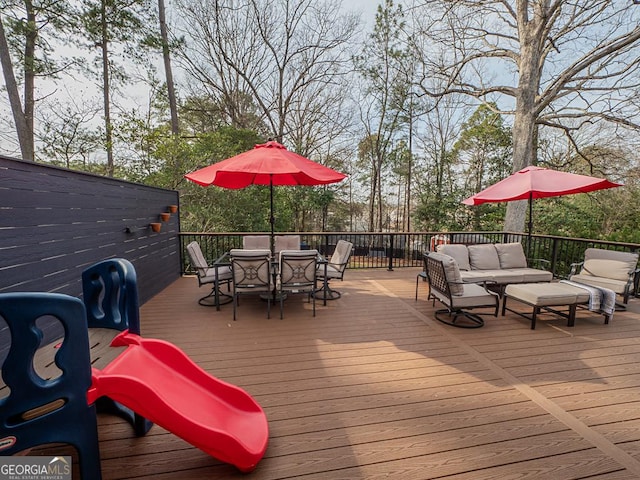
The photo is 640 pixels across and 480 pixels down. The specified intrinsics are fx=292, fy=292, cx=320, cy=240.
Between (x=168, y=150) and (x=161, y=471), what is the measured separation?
877cm

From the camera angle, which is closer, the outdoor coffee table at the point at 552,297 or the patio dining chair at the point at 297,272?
the outdoor coffee table at the point at 552,297

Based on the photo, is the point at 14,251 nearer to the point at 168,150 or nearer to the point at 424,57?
the point at 168,150

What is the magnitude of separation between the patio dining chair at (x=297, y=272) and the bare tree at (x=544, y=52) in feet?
24.3

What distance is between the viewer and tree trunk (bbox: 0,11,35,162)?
7164 millimetres

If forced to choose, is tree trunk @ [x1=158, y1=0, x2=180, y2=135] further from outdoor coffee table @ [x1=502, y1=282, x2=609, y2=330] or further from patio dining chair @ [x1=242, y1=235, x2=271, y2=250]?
outdoor coffee table @ [x1=502, y1=282, x2=609, y2=330]

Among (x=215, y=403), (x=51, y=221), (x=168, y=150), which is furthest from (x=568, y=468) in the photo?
(x=168, y=150)

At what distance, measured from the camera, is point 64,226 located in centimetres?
292

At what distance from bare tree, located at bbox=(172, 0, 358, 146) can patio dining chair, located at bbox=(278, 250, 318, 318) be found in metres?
9.59

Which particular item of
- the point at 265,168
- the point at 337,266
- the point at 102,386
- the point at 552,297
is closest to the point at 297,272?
the point at 337,266

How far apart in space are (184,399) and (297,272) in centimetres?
235

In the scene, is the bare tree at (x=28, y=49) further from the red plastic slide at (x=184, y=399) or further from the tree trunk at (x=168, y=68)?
the red plastic slide at (x=184, y=399)

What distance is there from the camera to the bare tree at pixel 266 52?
10570mm

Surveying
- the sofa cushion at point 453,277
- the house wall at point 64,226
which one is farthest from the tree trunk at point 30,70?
the sofa cushion at point 453,277

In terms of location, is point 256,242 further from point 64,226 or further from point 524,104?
point 524,104
